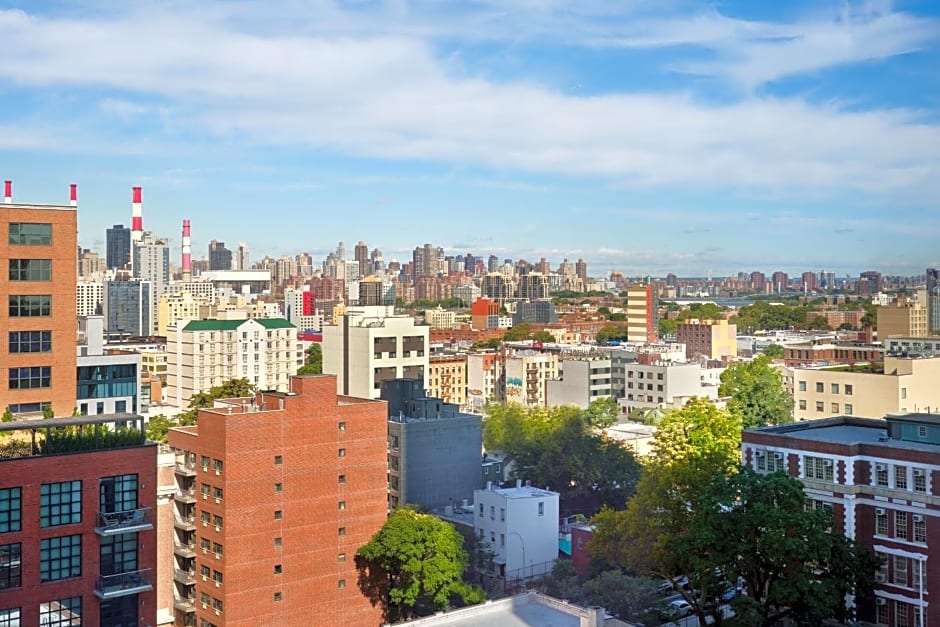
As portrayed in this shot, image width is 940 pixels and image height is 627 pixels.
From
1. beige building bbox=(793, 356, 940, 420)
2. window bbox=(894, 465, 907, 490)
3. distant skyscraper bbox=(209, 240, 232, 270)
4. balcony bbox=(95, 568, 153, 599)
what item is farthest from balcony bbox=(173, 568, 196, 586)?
distant skyscraper bbox=(209, 240, 232, 270)

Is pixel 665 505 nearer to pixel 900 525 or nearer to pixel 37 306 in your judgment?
pixel 900 525

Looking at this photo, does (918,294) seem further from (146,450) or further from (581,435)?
(146,450)

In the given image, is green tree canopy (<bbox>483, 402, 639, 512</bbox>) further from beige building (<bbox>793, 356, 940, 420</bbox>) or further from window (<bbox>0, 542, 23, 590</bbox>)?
window (<bbox>0, 542, 23, 590</bbox>)

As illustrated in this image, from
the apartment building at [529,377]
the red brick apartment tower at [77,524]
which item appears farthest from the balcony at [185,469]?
the apartment building at [529,377]

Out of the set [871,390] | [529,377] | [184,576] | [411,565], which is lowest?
[184,576]

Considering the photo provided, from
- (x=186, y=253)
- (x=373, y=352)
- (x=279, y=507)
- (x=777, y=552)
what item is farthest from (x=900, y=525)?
(x=186, y=253)
